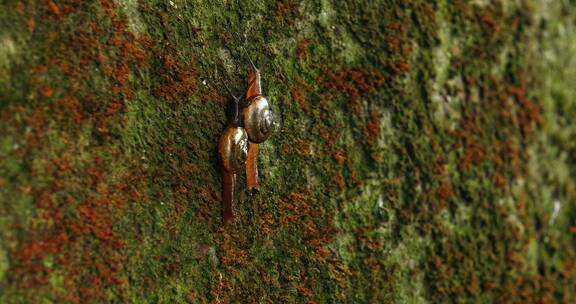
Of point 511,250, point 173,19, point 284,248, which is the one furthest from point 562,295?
point 173,19

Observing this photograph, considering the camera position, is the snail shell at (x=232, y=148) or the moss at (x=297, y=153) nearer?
the moss at (x=297, y=153)

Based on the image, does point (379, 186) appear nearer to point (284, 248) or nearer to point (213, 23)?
point (284, 248)

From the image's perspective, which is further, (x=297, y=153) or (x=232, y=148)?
(x=297, y=153)

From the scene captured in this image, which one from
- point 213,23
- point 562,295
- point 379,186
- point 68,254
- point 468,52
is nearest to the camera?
point 68,254

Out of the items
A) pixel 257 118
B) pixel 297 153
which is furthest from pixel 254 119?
pixel 297 153

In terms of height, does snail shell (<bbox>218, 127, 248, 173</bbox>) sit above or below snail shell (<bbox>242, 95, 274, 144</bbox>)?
below

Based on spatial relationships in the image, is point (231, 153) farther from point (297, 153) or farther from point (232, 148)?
point (297, 153)

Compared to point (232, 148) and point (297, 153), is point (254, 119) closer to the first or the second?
point (232, 148)
